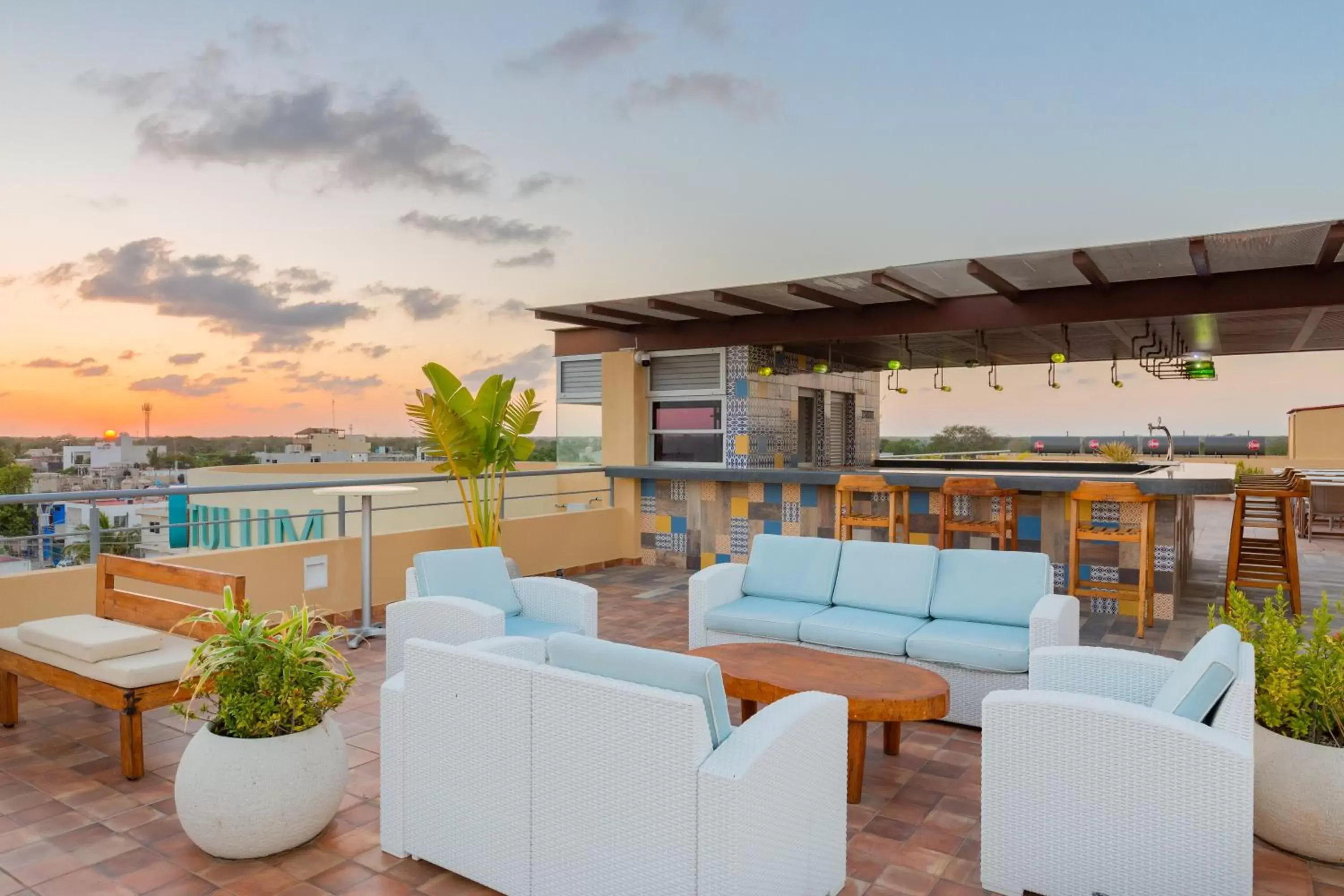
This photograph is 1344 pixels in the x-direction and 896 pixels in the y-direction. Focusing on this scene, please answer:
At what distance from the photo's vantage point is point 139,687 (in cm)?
331

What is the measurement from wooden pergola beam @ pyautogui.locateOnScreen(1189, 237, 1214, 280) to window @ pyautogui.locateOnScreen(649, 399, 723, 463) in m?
4.50

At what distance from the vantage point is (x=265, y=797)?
262 cm

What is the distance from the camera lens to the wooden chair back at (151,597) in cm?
362

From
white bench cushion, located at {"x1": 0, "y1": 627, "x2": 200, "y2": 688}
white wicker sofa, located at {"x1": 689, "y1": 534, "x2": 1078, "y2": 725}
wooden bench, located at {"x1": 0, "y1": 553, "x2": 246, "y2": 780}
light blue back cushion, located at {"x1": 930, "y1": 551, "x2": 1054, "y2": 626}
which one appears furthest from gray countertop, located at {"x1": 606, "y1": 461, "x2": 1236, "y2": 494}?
white bench cushion, located at {"x1": 0, "y1": 627, "x2": 200, "y2": 688}

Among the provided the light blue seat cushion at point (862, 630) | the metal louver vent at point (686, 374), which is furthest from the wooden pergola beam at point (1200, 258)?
the metal louver vent at point (686, 374)

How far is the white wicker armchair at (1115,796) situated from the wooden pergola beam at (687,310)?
589 centimetres

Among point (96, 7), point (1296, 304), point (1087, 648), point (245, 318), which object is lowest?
point (1087, 648)

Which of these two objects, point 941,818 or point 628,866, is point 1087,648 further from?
point 628,866

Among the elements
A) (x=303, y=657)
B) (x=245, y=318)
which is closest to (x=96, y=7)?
(x=245, y=318)

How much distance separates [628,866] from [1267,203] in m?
9.09

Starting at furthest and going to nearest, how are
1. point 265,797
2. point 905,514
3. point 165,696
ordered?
point 905,514
point 165,696
point 265,797

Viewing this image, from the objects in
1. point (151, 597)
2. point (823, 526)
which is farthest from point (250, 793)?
point (823, 526)

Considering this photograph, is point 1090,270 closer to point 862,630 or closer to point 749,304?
point 749,304

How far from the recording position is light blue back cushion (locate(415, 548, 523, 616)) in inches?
173
